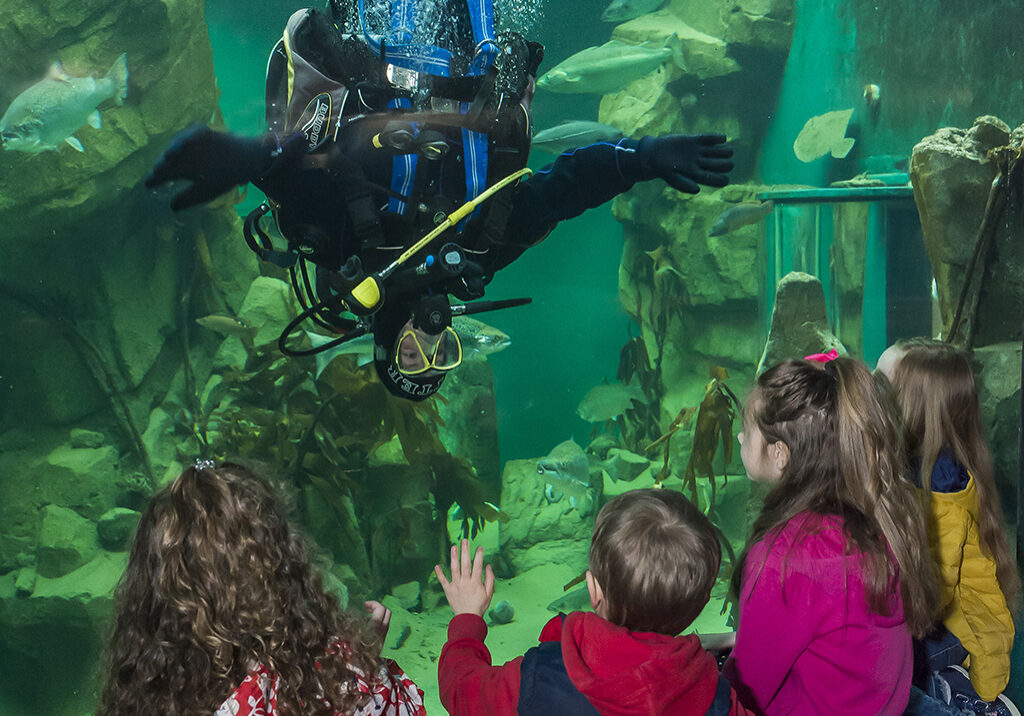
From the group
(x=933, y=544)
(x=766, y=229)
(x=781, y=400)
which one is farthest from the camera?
(x=766, y=229)

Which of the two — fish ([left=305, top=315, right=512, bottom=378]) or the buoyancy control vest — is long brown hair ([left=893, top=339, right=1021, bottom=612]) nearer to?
the buoyancy control vest

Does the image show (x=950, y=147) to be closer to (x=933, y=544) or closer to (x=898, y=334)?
(x=898, y=334)

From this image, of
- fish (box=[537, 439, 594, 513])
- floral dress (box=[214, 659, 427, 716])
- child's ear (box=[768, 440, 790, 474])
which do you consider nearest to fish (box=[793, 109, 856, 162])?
fish (box=[537, 439, 594, 513])

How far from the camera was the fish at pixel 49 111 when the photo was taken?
3566 millimetres

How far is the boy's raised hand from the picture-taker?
1658 mm

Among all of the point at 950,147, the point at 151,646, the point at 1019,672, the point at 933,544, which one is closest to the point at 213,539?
the point at 151,646

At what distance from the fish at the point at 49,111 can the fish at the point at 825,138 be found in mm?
5231

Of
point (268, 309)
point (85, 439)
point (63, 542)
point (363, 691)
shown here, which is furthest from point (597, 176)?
point (85, 439)

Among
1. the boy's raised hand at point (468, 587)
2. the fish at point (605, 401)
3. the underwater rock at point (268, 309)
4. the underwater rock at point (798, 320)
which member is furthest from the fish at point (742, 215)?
the boy's raised hand at point (468, 587)

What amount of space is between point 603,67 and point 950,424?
389 centimetres

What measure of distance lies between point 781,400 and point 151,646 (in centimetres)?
152

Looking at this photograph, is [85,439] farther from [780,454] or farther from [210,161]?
[780,454]

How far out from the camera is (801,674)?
1.57 meters

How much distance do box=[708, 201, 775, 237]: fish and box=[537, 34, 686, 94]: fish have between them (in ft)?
4.18
